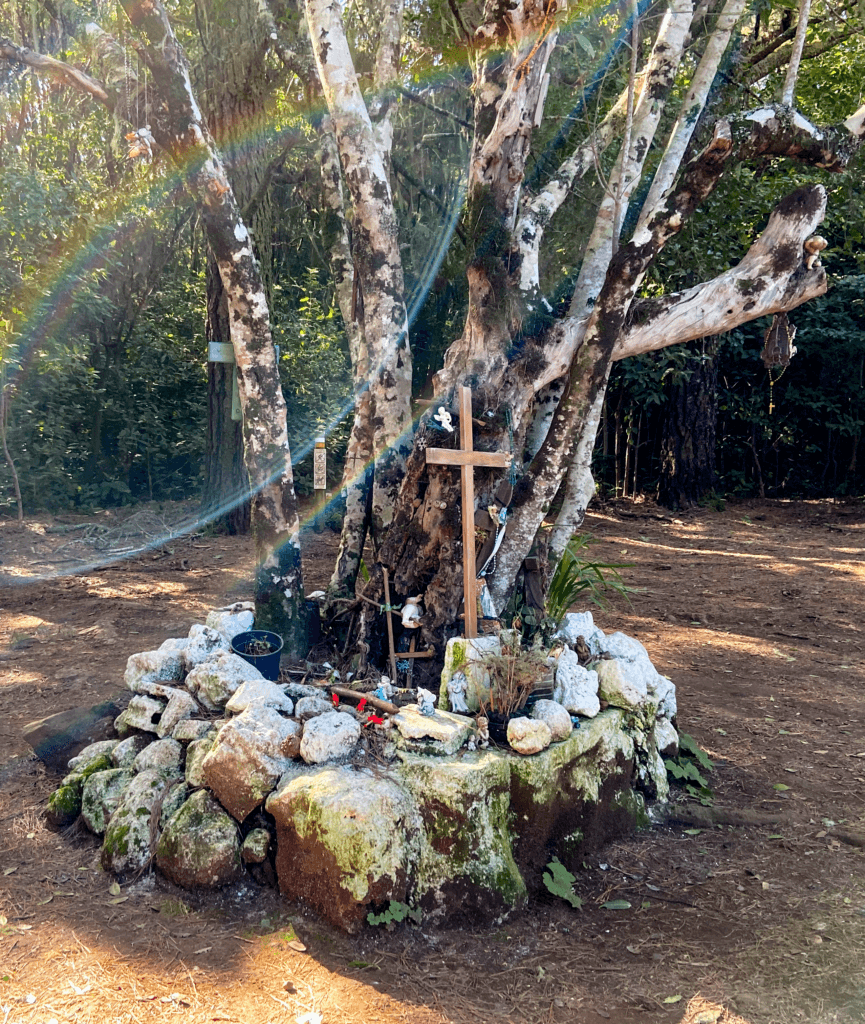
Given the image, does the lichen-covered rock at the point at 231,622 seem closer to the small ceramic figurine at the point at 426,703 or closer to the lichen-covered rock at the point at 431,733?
the small ceramic figurine at the point at 426,703

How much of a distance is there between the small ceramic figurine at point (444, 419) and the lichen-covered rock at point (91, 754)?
2.25 meters

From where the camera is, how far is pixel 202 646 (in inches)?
174

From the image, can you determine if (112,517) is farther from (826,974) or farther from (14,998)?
(826,974)

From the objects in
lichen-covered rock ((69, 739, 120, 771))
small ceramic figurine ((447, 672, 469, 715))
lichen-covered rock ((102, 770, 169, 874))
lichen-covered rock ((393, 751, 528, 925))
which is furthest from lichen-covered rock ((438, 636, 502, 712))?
lichen-covered rock ((69, 739, 120, 771))

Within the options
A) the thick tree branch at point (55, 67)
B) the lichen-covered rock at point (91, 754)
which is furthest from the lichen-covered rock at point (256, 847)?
the thick tree branch at point (55, 67)

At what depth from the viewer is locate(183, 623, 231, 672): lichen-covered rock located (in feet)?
14.1

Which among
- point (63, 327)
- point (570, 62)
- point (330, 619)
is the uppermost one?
point (570, 62)

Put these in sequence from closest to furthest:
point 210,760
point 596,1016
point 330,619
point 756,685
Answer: point 596,1016, point 210,760, point 330,619, point 756,685

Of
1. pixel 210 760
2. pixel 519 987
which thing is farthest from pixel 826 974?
pixel 210 760

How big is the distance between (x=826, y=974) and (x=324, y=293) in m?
10.6

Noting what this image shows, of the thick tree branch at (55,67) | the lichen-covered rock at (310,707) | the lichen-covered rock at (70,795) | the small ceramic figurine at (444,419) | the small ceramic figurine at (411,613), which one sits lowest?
the lichen-covered rock at (70,795)

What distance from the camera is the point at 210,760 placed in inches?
133

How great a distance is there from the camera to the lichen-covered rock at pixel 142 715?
3.94 meters

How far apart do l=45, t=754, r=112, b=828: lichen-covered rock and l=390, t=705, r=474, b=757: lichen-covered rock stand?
4.77 feet
